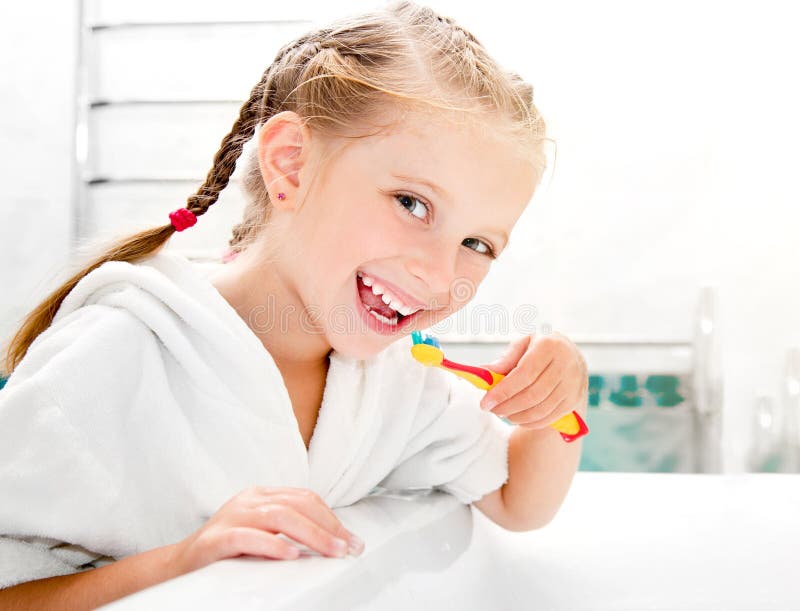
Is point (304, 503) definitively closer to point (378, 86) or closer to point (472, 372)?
point (472, 372)

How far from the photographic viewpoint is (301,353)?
38.7 inches

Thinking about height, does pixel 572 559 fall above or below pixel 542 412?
below

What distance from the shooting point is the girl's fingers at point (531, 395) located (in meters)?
0.92

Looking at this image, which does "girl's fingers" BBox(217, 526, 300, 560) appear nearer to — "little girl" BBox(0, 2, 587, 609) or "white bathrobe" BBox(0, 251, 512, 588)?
"little girl" BBox(0, 2, 587, 609)

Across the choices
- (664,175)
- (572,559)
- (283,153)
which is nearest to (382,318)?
(283,153)

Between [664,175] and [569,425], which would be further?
[664,175]

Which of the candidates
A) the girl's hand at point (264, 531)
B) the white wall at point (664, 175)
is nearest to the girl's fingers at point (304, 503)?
the girl's hand at point (264, 531)

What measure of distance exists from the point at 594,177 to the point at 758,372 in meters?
0.71

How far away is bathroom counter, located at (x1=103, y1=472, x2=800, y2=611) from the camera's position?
582 mm

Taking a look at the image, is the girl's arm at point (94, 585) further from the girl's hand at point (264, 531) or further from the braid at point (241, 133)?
the braid at point (241, 133)

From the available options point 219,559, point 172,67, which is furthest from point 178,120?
point 219,559

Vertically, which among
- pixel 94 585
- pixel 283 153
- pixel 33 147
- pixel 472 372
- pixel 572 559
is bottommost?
pixel 572 559

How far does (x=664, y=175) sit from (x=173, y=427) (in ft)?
5.98

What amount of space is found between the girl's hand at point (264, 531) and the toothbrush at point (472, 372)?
26 centimetres
